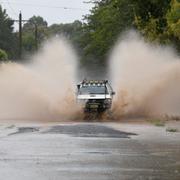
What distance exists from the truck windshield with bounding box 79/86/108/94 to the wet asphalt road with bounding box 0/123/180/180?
40.3 feet

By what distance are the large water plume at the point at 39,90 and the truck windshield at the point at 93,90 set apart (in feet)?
2.92

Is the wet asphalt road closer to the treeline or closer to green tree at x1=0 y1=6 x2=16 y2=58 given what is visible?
the treeline

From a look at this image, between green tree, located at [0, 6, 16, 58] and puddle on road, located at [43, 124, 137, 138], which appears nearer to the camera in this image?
puddle on road, located at [43, 124, 137, 138]

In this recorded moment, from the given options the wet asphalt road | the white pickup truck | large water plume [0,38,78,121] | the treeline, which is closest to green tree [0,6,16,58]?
the treeline

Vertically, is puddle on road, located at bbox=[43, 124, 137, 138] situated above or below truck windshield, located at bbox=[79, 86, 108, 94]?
below

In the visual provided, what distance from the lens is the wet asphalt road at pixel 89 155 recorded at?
13.4 meters

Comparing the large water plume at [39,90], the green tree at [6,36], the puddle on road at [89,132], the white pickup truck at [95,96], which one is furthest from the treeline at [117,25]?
the puddle on road at [89,132]

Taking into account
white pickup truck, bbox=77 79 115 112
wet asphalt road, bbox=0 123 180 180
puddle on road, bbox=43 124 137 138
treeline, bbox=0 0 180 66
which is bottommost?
puddle on road, bbox=43 124 137 138

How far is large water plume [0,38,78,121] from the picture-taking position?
38.9m

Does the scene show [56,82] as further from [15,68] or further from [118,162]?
[118,162]

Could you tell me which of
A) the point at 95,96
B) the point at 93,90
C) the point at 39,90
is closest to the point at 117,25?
the point at 39,90

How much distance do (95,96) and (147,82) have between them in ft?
14.9

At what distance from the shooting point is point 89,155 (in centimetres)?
1675

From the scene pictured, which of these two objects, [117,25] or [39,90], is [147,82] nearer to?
[39,90]
